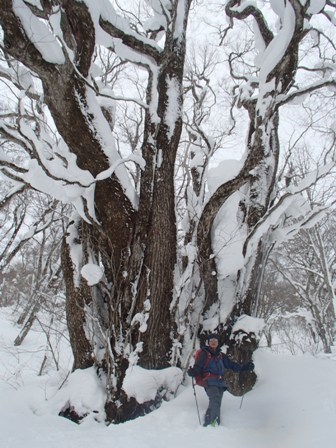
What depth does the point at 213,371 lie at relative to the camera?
4.22m

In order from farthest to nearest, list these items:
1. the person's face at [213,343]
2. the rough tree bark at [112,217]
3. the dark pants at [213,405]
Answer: the person's face at [213,343] < the rough tree bark at [112,217] < the dark pants at [213,405]

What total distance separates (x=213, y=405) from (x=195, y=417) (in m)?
0.24

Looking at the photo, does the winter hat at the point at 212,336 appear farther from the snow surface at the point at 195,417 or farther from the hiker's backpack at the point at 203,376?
the snow surface at the point at 195,417

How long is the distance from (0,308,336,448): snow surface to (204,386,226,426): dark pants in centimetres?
12

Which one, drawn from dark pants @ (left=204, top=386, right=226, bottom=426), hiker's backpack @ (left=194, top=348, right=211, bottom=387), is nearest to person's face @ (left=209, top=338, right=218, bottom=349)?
hiker's backpack @ (left=194, top=348, right=211, bottom=387)

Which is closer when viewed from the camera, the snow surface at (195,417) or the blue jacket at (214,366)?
the snow surface at (195,417)

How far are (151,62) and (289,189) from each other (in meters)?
2.69

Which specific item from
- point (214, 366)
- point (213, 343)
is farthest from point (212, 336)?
point (214, 366)

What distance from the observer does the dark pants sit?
371cm

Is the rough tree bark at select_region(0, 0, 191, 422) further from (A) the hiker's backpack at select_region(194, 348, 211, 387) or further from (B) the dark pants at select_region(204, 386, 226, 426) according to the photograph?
(B) the dark pants at select_region(204, 386, 226, 426)

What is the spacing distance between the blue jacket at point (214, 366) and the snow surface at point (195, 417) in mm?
343

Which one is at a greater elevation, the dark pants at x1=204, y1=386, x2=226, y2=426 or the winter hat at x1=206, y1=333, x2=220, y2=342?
the winter hat at x1=206, y1=333, x2=220, y2=342

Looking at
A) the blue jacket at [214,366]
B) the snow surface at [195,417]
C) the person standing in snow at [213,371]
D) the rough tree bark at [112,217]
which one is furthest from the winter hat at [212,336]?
the snow surface at [195,417]

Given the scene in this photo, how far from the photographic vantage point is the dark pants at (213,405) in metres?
3.71
